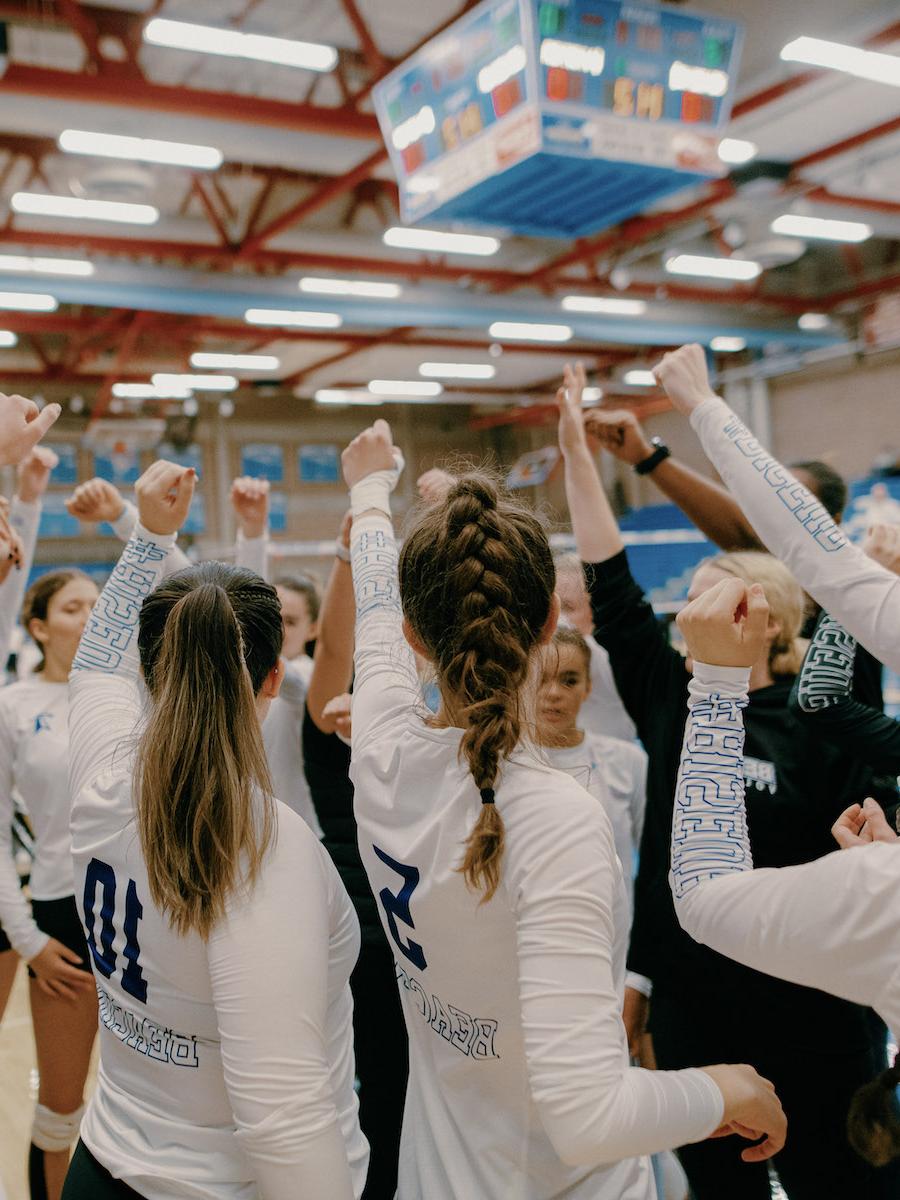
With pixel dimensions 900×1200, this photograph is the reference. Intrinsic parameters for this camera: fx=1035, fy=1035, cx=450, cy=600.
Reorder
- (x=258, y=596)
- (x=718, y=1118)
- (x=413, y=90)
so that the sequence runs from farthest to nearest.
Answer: (x=413, y=90) < (x=258, y=596) < (x=718, y=1118)

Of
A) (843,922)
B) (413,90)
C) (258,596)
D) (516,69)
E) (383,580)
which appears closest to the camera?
(843,922)

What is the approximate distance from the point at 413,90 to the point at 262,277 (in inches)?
204

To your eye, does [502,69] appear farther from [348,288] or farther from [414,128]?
[348,288]

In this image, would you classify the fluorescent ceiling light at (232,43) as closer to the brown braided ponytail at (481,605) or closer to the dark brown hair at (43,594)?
the dark brown hair at (43,594)

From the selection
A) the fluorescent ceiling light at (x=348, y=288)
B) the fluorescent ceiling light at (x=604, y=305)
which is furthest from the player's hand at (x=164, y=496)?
the fluorescent ceiling light at (x=604, y=305)

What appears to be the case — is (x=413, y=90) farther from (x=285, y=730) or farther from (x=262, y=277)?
(x=262, y=277)

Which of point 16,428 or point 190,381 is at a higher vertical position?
point 190,381

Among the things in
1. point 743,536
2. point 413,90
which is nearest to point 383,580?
point 743,536

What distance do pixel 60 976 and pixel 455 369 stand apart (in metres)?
13.0

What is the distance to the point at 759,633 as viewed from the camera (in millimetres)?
1192

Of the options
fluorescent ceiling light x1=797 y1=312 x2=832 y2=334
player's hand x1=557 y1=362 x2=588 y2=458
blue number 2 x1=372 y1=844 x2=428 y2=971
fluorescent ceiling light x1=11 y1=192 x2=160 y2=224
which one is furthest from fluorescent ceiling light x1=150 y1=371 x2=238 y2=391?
blue number 2 x1=372 y1=844 x2=428 y2=971

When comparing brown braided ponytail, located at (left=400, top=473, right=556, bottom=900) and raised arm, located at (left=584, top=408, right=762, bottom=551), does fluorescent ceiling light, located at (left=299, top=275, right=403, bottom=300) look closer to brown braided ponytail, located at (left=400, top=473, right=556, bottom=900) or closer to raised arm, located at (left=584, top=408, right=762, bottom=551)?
raised arm, located at (left=584, top=408, right=762, bottom=551)

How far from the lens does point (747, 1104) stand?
1132 mm

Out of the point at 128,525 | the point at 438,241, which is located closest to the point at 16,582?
the point at 128,525
